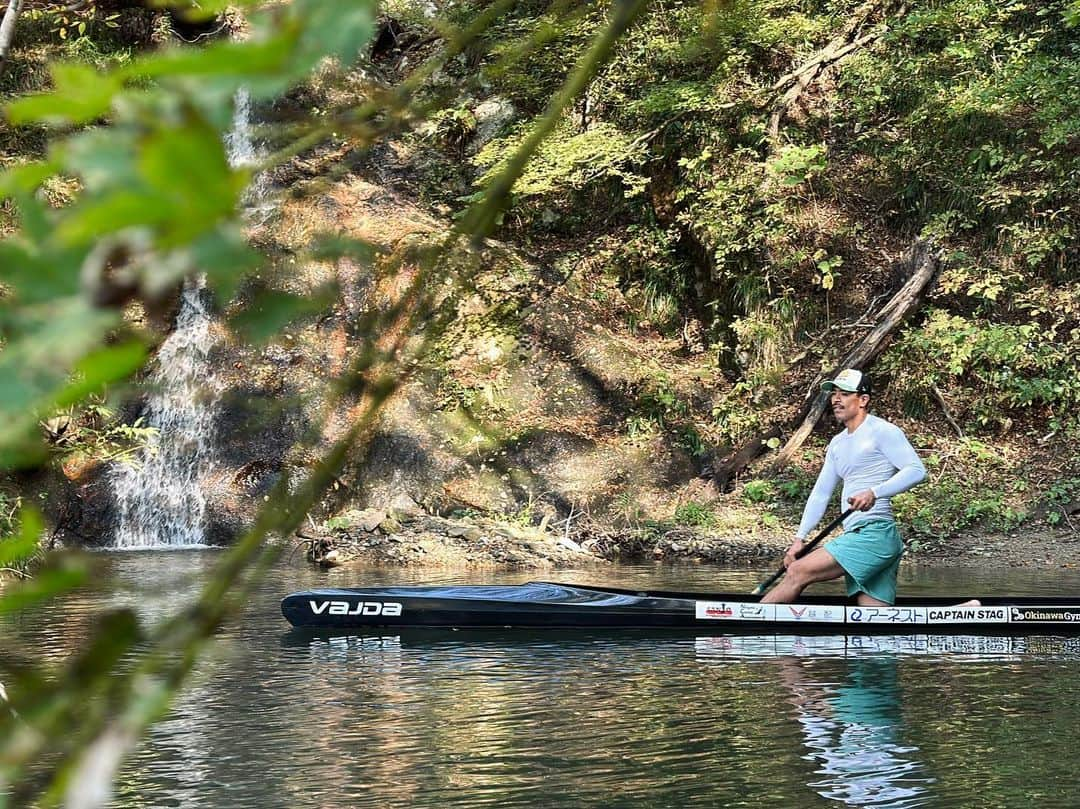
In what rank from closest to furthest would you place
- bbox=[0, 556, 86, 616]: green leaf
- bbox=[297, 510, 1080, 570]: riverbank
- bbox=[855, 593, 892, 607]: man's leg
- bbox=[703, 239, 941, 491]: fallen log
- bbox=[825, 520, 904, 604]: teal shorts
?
1. bbox=[0, 556, 86, 616]: green leaf
2. bbox=[825, 520, 904, 604]: teal shorts
3. bbox=[855, 593, 892, 607]: man's leg
4. bbox=[297, 510, 1080, 570]: riverbank
5. bbox=[703, 239, 941, 491]: fallen log

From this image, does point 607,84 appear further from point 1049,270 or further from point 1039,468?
point 1039,468

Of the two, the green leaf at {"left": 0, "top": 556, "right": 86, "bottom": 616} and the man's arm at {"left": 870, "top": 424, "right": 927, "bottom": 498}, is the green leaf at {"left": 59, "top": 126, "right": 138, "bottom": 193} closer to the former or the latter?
the green leaf at {"left": 0, "top": 556, "right": 86, "bottom": 616}

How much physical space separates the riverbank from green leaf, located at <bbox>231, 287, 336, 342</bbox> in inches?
546

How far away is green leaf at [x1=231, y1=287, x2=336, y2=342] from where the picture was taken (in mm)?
637

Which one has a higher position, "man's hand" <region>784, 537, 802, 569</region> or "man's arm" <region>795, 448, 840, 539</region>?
"man's arm" <region>795, 448, 840, 539</region>

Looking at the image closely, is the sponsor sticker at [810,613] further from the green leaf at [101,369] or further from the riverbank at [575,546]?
the green leaf at [101,369]

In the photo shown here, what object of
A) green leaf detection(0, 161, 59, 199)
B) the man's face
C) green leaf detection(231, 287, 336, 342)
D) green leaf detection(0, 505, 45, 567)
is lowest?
green leaf detection(0, 505, 45, 567)

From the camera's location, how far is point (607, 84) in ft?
61.3

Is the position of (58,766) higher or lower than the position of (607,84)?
lower

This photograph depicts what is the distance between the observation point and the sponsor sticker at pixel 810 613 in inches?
352

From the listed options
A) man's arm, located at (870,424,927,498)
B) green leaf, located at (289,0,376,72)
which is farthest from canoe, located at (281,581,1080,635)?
green leaf, located at (289,0,376,72)

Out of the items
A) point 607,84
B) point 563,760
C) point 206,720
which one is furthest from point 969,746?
point 607,84

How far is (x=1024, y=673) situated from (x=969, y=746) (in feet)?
6.96

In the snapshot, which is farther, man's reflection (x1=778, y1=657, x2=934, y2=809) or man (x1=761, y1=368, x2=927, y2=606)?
man (x1=761, y1=368, x2=927, y2=606)
